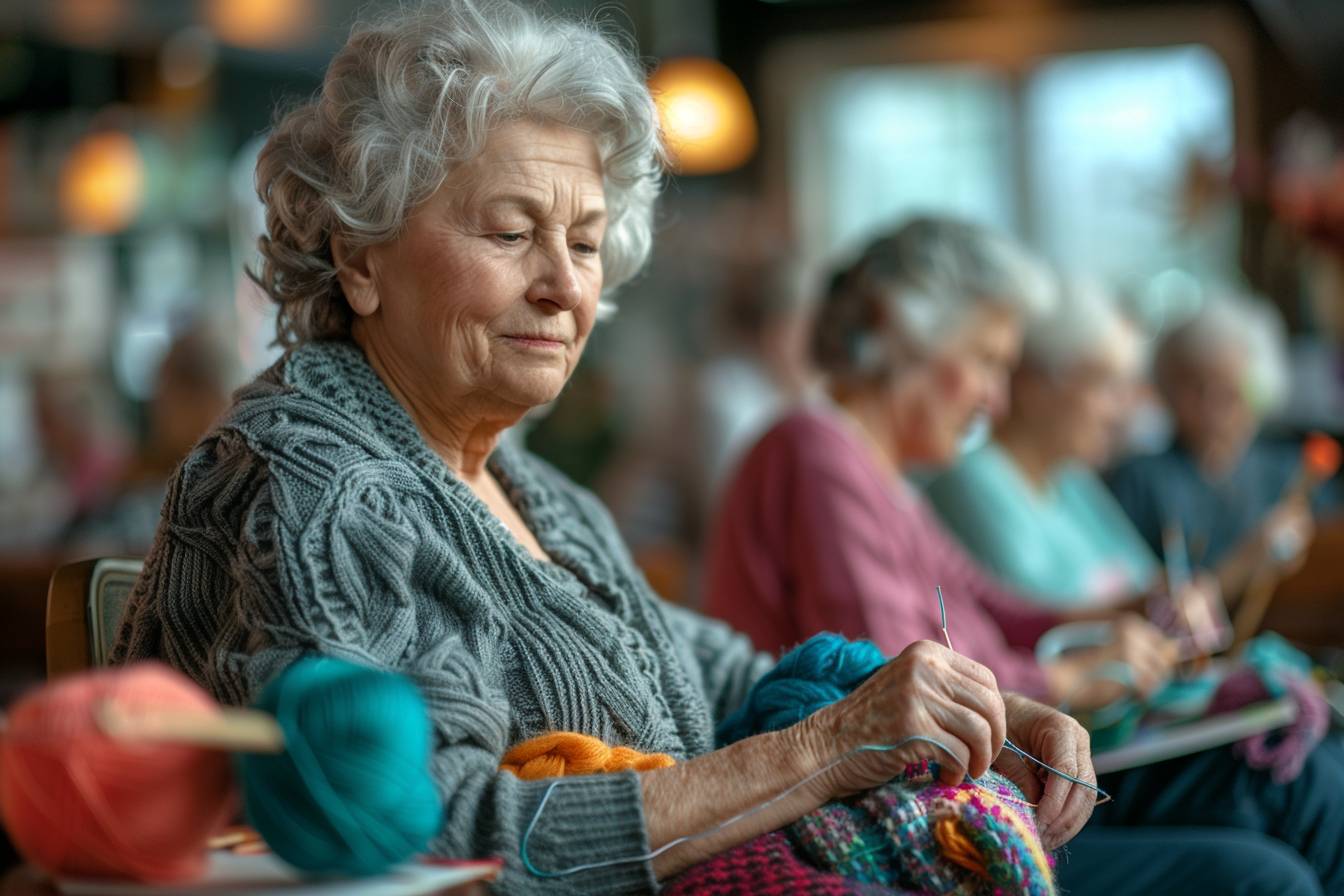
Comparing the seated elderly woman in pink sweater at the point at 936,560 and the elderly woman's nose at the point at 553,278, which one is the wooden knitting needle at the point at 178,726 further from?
the seated elderly woman in pink sweater at the point at 936,560

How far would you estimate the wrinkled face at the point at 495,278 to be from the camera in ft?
4.38

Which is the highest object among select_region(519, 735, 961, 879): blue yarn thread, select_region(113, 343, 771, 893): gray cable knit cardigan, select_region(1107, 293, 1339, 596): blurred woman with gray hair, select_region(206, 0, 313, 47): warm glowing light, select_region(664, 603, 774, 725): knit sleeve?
select_region(206, 0, 313, 47): warm glowing light

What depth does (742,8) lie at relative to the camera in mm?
7266

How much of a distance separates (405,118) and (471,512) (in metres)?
0.34

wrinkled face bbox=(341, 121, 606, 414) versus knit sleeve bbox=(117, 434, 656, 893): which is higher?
wrinkled face bbox=(341, 121, 606, 414)

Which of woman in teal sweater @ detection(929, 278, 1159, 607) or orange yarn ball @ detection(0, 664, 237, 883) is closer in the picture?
orange yarn ball @ detection(0, 664, 237, 883)

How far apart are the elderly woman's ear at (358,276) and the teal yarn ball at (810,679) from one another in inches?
18.9

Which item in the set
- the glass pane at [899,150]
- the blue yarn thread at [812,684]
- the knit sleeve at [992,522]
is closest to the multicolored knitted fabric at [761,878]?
the blue yarn thread at [812,684]

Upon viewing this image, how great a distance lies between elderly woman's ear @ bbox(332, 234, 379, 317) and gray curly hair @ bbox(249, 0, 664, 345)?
0.7 inches

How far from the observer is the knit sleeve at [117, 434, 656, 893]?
43.5 inches

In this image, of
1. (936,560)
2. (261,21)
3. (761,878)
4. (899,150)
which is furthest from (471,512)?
(899,150)

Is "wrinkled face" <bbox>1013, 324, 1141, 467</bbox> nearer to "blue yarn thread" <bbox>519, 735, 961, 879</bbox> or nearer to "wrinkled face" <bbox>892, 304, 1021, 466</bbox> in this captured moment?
"wrinkled face" <bbox>892, 304, 1021, 466</bbox>

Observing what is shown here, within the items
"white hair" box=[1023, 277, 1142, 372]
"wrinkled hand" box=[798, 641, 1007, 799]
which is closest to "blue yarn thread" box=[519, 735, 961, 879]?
"wrinkled hand" box=[798, 641, 1007, 799]

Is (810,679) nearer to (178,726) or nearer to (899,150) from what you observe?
(178,726)
